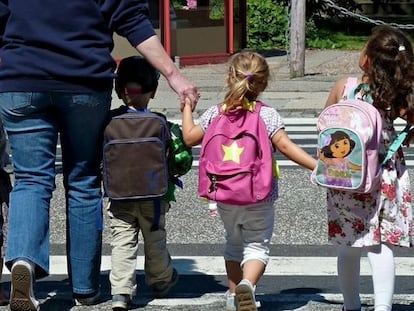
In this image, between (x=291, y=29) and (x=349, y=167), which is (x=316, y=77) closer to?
(x=291, y=29)

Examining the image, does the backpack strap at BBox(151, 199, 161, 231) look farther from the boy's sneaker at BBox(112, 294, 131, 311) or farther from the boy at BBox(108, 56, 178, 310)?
the boy's sneaker at BBox(112, 294, 131, 311)

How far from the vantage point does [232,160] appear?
472cm

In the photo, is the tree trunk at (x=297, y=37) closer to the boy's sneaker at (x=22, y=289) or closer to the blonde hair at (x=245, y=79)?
the blonde hair at (x=245, y=79)

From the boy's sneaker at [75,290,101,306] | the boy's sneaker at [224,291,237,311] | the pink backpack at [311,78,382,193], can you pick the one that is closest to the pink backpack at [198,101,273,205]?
the pink backpack at [311,78,382,193]

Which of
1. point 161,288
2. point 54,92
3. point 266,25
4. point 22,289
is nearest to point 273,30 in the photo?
point 266,25

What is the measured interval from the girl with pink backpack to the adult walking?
18 centimetres

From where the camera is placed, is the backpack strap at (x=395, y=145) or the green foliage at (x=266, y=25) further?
the green foliage at (x=266, y=25)

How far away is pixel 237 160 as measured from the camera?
471cm

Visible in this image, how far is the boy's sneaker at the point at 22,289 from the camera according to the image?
14.6 ft

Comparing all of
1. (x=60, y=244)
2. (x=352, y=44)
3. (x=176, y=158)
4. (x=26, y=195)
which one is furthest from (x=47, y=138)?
(x=352, y=44)

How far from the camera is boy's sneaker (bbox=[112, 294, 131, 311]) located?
487 cm

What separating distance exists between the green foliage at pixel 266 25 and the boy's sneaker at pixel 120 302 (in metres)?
21.0

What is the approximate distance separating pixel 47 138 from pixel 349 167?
131 centimetres

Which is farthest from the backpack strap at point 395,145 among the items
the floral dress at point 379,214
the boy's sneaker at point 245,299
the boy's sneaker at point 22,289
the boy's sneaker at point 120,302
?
the boy's sneaker at point 22,289
